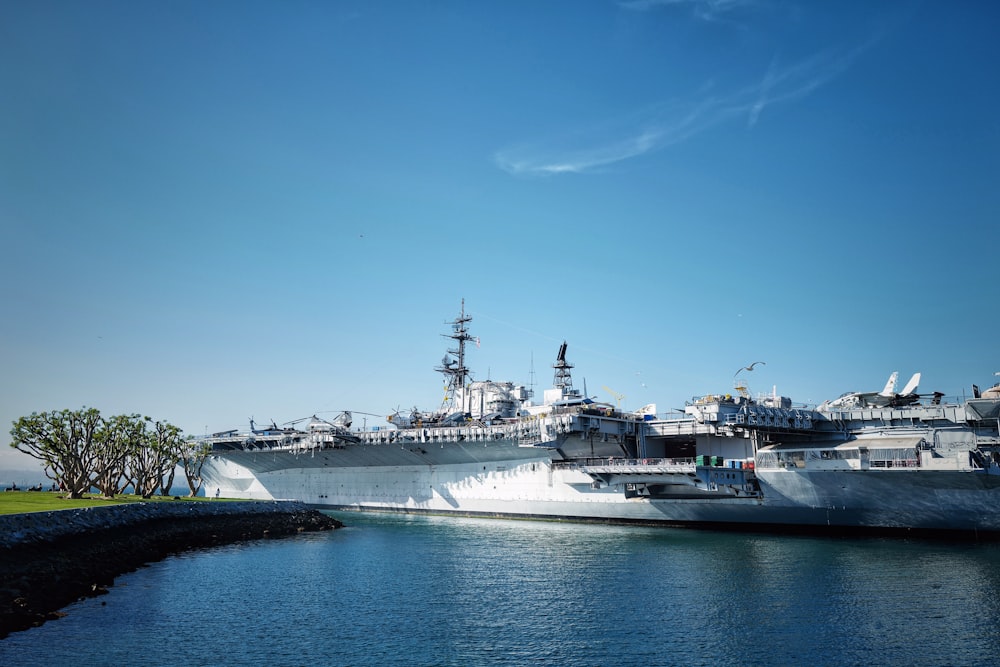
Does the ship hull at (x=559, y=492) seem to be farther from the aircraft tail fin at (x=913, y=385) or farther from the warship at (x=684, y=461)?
the aircraft tail fin at (x=913, y=385)

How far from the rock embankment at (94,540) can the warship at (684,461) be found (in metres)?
8.44

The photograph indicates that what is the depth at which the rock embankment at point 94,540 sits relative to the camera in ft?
58.2

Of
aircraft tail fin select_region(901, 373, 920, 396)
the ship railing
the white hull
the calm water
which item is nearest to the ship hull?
the white hull

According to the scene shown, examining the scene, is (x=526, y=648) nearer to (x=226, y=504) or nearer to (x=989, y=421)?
(x=989, y=421)

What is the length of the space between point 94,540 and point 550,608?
17770mm

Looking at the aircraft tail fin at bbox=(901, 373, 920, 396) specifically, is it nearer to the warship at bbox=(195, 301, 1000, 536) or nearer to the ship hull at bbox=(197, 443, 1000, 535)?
the warship at bbox=(195, 301, 1000, 536)

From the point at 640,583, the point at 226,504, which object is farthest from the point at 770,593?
the point at 226,504

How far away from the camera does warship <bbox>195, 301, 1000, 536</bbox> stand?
29.2 metres

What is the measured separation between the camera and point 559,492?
39.1m

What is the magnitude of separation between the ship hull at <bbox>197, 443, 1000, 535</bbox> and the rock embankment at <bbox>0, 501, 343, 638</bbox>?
7.95 meters

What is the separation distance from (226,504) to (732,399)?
28.4 m

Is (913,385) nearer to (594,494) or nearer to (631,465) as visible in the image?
(631,465)

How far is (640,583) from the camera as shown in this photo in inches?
823

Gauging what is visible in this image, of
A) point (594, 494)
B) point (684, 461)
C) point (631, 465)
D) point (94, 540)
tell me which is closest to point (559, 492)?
point (594, 494)
